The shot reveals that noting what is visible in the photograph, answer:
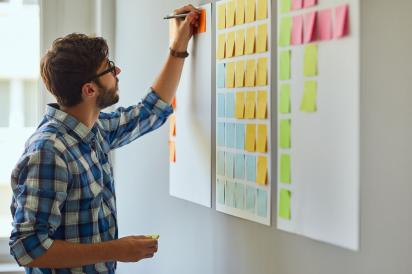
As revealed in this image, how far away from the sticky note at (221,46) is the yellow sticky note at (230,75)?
4cm

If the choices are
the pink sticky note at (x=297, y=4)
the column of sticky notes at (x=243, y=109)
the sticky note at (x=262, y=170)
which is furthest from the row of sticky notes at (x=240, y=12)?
the sticky note at (x=262, y=170)

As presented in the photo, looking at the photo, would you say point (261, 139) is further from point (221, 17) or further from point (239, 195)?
point (221, 17)

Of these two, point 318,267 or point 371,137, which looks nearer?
point 371,137

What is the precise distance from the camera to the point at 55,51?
1.56 metres

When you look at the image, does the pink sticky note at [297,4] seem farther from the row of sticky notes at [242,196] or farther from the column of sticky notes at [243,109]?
the row of sticky notes at [242,196]

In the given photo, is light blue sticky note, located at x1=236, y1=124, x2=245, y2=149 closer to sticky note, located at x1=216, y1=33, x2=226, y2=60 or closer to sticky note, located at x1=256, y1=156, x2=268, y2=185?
sticky note, located at x1=256, y1=156, x2=268, y2=185

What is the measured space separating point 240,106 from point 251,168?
6.4 inches

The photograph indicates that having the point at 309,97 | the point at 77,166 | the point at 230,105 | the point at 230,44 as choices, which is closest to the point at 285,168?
the point at 309,97

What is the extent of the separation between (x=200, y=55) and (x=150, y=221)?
68 cm

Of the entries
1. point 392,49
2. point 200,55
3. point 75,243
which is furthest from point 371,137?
point 75,243

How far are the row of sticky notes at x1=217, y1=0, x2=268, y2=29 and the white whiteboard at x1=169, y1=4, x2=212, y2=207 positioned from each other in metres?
0.07

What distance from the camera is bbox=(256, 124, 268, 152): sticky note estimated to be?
1.36m

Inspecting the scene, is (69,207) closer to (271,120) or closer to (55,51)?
(55,51)

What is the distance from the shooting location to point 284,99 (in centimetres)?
129
